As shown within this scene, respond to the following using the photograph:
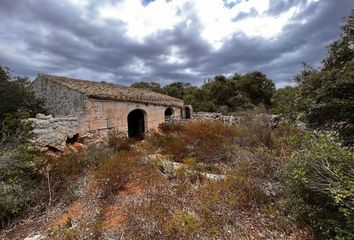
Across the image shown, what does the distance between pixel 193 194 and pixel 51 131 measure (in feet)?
17.7

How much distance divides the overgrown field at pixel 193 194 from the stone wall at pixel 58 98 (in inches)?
118

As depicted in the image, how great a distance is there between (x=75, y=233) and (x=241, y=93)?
82.0 ft

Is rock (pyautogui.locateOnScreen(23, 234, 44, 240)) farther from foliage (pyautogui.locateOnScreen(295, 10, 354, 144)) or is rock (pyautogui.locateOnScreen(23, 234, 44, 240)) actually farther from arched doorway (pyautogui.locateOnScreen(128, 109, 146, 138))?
arched doorway (pyautogui.locateOnScreen(128, 109, 146, 138))

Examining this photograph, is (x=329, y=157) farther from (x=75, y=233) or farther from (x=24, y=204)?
(x=24, y=204)

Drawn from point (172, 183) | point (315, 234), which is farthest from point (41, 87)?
point (315, 234)

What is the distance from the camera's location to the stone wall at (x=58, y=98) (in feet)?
30.9

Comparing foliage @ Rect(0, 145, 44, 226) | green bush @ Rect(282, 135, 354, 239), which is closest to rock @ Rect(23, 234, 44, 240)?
foliage @ Rect(0, 145, 44, 226)

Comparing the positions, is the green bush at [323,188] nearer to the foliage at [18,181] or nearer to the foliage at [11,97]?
the foliage at [18,181]

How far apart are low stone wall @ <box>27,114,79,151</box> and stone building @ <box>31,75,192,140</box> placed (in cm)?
56

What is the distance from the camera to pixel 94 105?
376 inches

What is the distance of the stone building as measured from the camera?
9258 millimetres

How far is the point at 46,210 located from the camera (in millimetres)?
5012

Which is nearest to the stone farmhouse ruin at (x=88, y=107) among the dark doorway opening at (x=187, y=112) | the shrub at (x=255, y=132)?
the dark doorway opening at (x=187, y=112)

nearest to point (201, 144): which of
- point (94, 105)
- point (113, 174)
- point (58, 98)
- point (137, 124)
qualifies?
point (113, 174)
